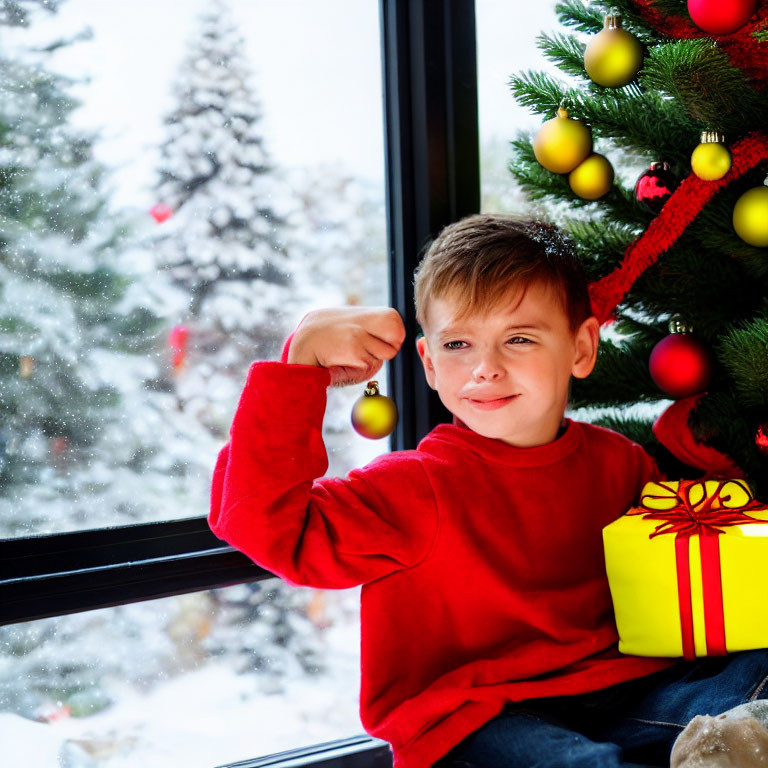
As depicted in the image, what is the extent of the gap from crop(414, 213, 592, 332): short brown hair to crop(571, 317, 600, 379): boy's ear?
0.03ft

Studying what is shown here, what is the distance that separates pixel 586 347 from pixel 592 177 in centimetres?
22

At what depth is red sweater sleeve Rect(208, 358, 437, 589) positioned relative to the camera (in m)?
1.00

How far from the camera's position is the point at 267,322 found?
1289 millimetres

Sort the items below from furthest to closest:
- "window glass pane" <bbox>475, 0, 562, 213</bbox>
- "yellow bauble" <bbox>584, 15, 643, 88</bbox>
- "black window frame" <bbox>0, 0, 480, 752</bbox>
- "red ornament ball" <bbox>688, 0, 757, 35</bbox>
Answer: "window glass pane" <bbox>475, 0, 562, 213</bbox> < "black window frame" <bbox>0, 0, 480, 752</bbox> < "yellow bauble" <bbox>584, 15, 643, 88</bbox> < "red ornament ball" <bbox>688, 0, 757, 35</bbox>

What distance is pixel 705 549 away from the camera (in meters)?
1.02

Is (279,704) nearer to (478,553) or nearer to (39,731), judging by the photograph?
(39,731)

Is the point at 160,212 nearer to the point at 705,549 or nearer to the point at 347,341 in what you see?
the point at 347,341

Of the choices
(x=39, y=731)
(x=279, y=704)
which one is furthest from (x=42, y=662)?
(x=279, y=704)

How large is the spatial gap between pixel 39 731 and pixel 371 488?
0.55 meters

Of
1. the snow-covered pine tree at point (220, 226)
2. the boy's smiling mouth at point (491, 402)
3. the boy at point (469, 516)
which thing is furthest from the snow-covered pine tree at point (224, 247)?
the boy's smiling mouth at point (491, 402)

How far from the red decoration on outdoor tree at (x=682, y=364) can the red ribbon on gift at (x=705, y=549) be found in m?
0.14

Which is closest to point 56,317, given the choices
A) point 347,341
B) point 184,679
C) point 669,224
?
point 347,341

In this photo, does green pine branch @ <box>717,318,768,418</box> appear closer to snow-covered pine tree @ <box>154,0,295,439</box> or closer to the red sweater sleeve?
the red sweater sleeve

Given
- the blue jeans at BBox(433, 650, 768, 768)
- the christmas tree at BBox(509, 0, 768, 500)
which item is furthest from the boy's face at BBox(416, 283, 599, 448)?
the blue jeans at BBox(433, 650, 768, 768)
